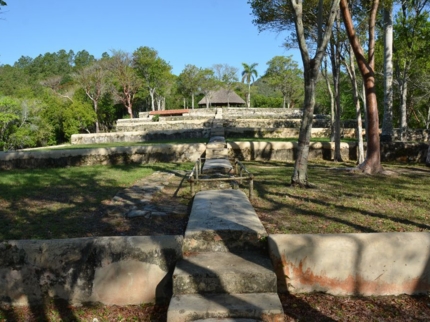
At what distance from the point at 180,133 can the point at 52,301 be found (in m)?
16.8

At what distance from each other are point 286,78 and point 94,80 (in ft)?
81.5

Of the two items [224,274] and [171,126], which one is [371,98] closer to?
[224,274]

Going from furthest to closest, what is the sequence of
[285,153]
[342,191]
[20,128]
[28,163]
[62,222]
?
[20,128]
[285,153]
[28,163]
[342,191]
[62,222]

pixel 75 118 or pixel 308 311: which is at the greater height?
pixel 75 118

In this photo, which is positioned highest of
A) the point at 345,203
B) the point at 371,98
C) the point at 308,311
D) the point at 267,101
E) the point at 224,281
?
the point at 267,101

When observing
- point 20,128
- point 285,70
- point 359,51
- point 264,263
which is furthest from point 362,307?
point 285,70

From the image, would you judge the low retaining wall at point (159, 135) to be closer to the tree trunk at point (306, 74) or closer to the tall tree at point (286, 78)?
the tree trunk at point (306, 74)

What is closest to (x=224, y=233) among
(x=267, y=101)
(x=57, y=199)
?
(x=57, y=199)

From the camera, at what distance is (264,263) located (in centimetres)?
320

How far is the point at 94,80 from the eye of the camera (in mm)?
40344

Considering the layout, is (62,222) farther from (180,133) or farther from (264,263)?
(180,133)

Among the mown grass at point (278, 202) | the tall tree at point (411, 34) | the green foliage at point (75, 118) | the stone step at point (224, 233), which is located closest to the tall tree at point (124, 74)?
the green foliage at point (75, 118)

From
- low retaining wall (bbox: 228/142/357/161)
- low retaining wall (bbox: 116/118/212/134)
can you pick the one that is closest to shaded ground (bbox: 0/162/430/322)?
low retaining wall (bbox: 228/142/357/161)

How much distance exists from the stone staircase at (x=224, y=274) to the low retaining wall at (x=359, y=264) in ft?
0.91
